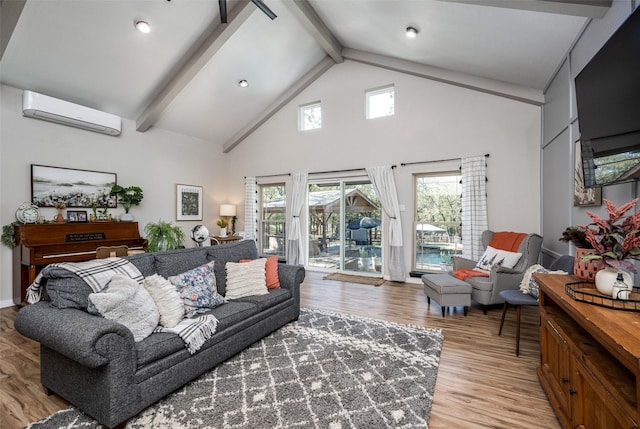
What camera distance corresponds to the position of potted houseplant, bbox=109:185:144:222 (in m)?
4.95

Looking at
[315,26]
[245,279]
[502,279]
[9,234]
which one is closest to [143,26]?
[315,26]

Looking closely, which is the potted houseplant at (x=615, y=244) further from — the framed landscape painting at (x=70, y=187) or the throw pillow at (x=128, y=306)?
the framed landscape painting at (x=70, y=187)

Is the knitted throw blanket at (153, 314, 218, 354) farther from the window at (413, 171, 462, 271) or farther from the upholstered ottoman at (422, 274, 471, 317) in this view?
the window at (413, 171, 462, 271)

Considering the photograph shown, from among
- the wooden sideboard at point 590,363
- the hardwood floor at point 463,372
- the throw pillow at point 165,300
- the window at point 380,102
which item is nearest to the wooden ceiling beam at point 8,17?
the hardwood floor at point 463,372

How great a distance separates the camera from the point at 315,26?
454 cm

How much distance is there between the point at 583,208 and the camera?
2.75m

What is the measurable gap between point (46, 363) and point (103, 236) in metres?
3.11

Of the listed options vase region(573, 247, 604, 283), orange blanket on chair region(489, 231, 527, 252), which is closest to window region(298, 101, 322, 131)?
orange blanket on chair region(489, 231, 527, 252)

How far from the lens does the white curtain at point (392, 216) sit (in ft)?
17.1

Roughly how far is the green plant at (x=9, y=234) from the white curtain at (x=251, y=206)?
3.88m

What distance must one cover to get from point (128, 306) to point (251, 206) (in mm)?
5192

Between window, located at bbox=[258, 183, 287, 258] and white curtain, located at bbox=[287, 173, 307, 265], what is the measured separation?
472mm

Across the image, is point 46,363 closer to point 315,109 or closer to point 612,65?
point 612,65

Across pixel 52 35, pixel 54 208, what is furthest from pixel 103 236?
pixel 52 35
